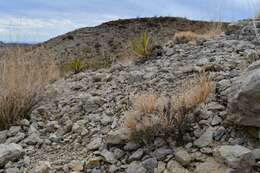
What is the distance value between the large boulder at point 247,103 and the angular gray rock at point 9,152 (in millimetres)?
1958

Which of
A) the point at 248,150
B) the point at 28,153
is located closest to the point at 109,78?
the point at 28,153

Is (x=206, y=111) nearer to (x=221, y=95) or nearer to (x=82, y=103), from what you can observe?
(x=221, y=95)

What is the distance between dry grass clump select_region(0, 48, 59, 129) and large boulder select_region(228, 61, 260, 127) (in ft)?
8.03

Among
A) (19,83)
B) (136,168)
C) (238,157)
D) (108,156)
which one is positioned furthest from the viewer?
(19,83)

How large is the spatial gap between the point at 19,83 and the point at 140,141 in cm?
200

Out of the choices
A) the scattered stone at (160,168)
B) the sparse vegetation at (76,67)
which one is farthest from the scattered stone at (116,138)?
the sparse vegetation at (76,67)

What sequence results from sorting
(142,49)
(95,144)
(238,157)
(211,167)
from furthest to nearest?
(142,49), (95,144), (211,167), (238,157)

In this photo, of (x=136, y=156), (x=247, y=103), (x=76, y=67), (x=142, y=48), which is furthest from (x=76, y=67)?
(x=247, y=103)

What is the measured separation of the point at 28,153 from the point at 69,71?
3.83m

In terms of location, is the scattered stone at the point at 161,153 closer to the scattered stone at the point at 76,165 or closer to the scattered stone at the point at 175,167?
the scattered stone at the point at 175,167

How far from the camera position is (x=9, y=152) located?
13.2 feet

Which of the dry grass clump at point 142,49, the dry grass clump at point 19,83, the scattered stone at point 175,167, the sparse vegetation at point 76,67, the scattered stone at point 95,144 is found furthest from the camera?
the sparse vegetation at point 76,67

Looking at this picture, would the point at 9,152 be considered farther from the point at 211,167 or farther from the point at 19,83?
the point at 211,167

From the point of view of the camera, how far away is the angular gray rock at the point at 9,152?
13.1ft
